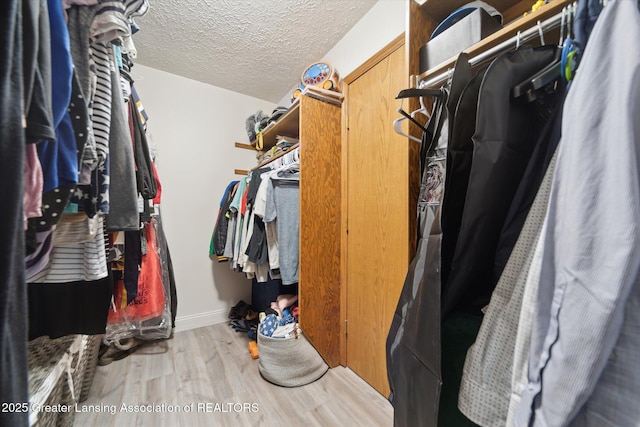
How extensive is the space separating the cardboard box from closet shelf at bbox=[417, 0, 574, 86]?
45 millimetres

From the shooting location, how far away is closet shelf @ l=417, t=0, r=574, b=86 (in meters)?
0.56

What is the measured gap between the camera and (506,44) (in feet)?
2.10

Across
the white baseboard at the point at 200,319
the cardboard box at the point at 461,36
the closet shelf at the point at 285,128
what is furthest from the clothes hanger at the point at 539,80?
the white baseboard at the point at 200,319

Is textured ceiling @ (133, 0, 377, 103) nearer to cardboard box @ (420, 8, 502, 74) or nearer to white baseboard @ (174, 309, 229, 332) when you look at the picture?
cardboard box @ (420, 8, 502, 74)

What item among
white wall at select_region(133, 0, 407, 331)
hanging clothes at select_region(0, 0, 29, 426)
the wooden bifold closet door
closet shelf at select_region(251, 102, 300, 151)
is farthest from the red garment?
hanging clothes at select_region(0, 0, 29, 426)

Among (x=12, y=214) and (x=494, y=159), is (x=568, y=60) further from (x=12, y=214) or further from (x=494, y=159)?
(x=12, y=214)

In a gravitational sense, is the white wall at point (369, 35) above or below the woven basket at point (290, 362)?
above

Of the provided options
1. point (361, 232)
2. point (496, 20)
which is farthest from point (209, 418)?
point (496, 20)

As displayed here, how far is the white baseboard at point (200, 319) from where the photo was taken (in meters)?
2.21

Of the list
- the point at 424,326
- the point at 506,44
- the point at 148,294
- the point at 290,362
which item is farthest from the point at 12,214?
the point at 148,294

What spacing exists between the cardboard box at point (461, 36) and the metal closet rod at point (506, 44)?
0.06 m

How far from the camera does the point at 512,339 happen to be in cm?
42

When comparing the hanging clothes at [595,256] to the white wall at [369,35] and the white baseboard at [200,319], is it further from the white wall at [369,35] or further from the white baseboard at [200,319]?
the white baseboard at [200,319]

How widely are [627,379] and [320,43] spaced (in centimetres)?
220
